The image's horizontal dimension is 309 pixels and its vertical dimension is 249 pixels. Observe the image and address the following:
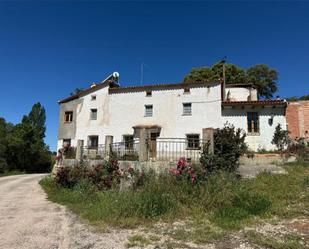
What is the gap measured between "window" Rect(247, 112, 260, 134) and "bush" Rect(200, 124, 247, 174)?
36.7 ft

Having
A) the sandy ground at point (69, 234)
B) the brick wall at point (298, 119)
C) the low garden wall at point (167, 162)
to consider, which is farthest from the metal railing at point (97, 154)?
the brick wall at point (298, 119)

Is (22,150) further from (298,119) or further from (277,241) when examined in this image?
(277,241)

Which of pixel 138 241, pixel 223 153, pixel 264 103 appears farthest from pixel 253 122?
pixel 138 241

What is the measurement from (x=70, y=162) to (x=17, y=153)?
25886mm

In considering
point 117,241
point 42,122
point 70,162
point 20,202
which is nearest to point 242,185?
point 117,241

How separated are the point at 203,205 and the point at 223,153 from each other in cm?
353

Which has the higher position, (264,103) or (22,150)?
(264,103)

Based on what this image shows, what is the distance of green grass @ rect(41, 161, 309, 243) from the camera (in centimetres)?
721

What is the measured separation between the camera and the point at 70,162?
1681 centimetres

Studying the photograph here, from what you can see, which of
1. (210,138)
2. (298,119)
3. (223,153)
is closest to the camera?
(210,138)

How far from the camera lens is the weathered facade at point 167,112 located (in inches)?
883

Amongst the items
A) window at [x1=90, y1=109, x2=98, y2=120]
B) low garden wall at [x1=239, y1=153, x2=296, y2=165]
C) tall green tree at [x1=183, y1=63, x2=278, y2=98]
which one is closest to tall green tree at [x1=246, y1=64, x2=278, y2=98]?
tall green tree at [x1=183, y1=63, x2=278, y2=98]

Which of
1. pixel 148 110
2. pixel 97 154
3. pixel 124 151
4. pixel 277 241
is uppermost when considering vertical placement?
pixel 148 110

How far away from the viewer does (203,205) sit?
8336mm
